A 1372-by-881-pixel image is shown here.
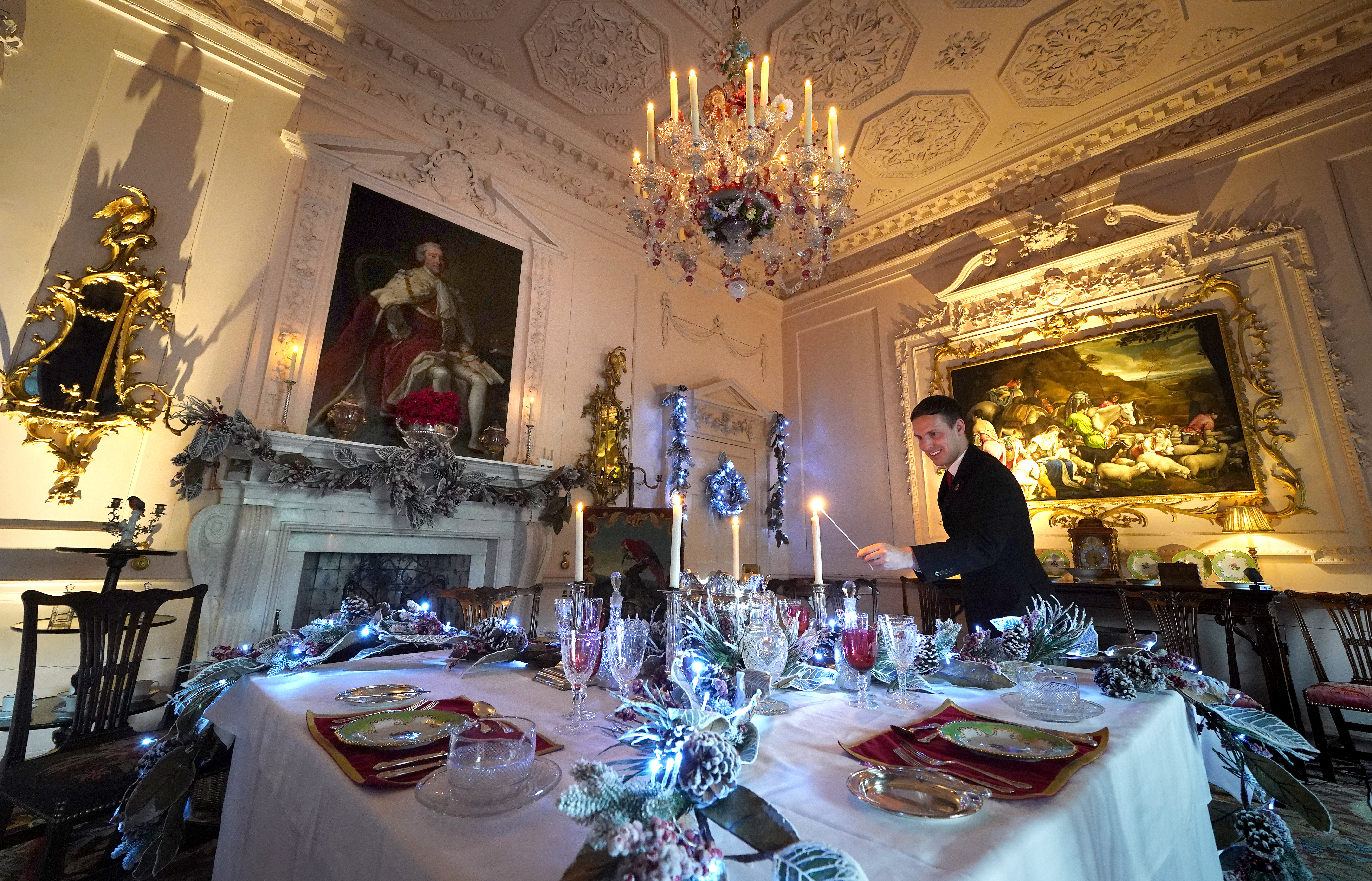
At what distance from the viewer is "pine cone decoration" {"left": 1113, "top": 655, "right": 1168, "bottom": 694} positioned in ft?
4.20

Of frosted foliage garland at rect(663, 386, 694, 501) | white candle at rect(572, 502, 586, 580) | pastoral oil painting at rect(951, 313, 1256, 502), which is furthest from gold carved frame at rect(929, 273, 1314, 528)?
white candle at rect(572, 502, 586, 580)

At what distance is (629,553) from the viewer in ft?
14.9

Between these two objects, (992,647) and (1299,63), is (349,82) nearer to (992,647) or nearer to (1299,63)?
(992,647)

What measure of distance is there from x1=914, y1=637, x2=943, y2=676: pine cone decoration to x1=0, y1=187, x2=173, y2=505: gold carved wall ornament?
4.06m

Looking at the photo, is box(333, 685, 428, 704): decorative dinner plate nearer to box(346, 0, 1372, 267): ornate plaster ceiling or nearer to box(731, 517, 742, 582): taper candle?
box(731, 517, 742, 582): taper candle

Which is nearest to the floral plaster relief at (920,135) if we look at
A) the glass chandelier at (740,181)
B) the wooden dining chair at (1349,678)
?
the glass chandelier at (740,181)

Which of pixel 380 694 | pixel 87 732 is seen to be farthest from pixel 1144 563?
pixel 87 732

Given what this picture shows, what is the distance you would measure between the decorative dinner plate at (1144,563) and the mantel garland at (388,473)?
14.5 feet

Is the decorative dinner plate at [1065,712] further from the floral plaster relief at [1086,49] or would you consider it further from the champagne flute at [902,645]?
the floral plaster relief at [1086,49]

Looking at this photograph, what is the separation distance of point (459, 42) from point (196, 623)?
434cm

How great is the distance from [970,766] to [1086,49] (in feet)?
18.5

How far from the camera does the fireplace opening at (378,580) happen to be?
141 inches

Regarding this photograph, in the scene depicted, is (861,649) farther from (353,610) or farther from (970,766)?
(353,610)

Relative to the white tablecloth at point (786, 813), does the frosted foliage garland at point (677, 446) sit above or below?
above
